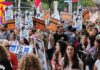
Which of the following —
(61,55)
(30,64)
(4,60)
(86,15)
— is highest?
(30,64)

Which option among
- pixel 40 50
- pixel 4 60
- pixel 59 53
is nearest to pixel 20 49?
pixel 40 50

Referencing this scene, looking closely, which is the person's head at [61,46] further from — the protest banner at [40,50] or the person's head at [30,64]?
the person's head at [30,64]

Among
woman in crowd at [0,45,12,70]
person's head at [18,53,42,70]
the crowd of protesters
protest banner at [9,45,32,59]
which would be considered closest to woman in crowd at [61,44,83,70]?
the crowd of protesters

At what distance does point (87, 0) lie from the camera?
81.1 m

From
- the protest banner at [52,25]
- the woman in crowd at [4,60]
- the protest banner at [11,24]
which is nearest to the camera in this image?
the woman in crowd at [4,60]

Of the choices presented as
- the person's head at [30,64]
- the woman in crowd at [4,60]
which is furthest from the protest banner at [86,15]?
the person's head at [30,64]

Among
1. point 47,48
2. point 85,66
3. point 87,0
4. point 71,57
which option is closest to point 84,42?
point 47,48

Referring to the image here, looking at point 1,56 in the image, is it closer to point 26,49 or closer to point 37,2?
point 26,49

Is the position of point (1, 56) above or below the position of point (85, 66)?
above

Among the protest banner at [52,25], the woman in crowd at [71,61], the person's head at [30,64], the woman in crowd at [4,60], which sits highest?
the person's head at [30,64]

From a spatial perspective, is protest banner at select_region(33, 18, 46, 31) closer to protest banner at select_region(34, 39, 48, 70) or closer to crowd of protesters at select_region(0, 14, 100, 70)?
crowd of protesters at select_region(0, 14, 100, 70)

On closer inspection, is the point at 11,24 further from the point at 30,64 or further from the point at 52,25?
the point at 30,64

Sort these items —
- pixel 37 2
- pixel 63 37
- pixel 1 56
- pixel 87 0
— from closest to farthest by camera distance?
1. pixel 1 56
2. pixel 63 37
3. pixel 37 2
4. pixel 87 0

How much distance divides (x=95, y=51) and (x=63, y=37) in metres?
4.41
